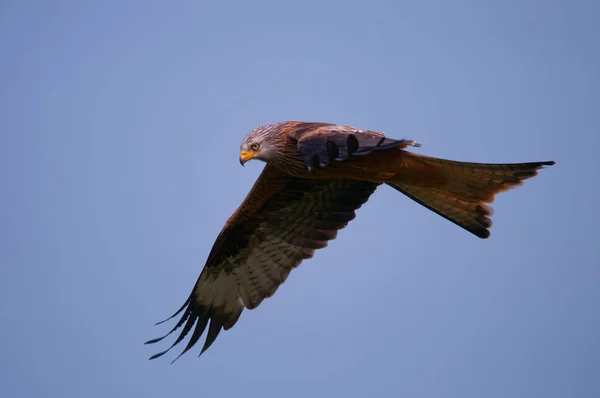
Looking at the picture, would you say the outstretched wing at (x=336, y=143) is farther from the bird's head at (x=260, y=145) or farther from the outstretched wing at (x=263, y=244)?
the outstretched wing at (x=263, y=244)

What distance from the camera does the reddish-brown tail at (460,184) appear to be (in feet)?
27.4

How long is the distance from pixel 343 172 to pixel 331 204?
1543 mm

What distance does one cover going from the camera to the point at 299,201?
31.5 ft

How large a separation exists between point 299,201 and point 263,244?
61 centimetres

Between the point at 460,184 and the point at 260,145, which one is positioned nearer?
the point at 260,145

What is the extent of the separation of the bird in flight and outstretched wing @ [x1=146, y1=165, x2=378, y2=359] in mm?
10

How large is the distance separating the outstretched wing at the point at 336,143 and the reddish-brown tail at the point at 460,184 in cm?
73

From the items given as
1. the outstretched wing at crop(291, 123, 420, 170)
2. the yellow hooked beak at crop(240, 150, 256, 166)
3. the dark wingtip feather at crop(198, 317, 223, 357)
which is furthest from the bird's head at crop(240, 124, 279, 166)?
the dark wingtip feather at crop(198, 317, 223, 357)

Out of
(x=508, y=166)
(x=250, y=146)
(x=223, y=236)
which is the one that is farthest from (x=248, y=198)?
(x=508, y=166)

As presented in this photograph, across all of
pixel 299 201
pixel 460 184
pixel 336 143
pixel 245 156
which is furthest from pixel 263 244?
pixel 336 143

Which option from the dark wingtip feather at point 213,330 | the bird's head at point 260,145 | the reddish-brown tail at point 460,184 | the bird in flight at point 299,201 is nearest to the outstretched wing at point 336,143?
the bird in flight at point 299,201

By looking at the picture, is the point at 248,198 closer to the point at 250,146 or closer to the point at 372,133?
the point at 250,146

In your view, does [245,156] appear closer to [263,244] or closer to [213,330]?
[263,244]

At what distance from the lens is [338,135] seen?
7.67 metres
